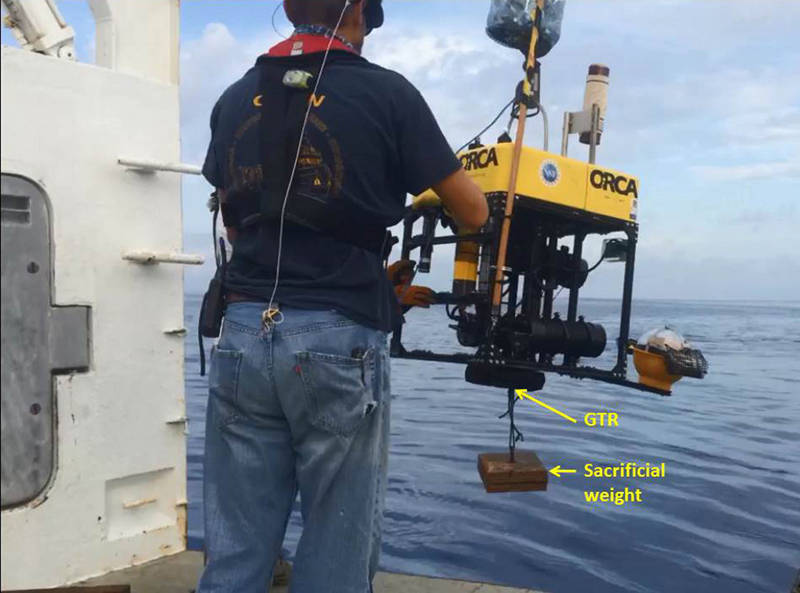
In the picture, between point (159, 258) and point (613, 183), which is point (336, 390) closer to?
point (159, 258)

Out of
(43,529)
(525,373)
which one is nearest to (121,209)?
(43,529)

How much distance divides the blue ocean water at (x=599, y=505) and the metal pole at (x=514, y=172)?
9.31 ft

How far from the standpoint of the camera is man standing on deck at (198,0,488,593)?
2.10 m

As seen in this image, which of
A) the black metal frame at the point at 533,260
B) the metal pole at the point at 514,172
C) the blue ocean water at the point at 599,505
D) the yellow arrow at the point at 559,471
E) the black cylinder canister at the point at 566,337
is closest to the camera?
the metal pole at the point at 514,172

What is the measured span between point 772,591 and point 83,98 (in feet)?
18.1

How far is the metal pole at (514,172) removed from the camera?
349 centimetres

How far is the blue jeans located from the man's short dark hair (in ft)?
2.80

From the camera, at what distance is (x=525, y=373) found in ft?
12.2

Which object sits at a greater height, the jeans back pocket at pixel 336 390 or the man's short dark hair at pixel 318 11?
the man's short dark hair at pixel 318 11

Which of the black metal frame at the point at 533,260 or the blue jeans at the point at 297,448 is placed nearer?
the blue jeans at the point at 297,448

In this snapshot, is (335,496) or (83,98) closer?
(335,496)

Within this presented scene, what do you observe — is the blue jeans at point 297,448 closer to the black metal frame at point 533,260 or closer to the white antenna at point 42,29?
the black metal frame at point 533,260

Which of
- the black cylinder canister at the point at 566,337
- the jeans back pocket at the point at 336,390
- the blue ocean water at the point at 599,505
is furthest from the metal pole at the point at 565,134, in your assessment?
the blue ocean water at the point at 599,505

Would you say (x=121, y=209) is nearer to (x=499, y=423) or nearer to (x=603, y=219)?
(x=603, y=219)
